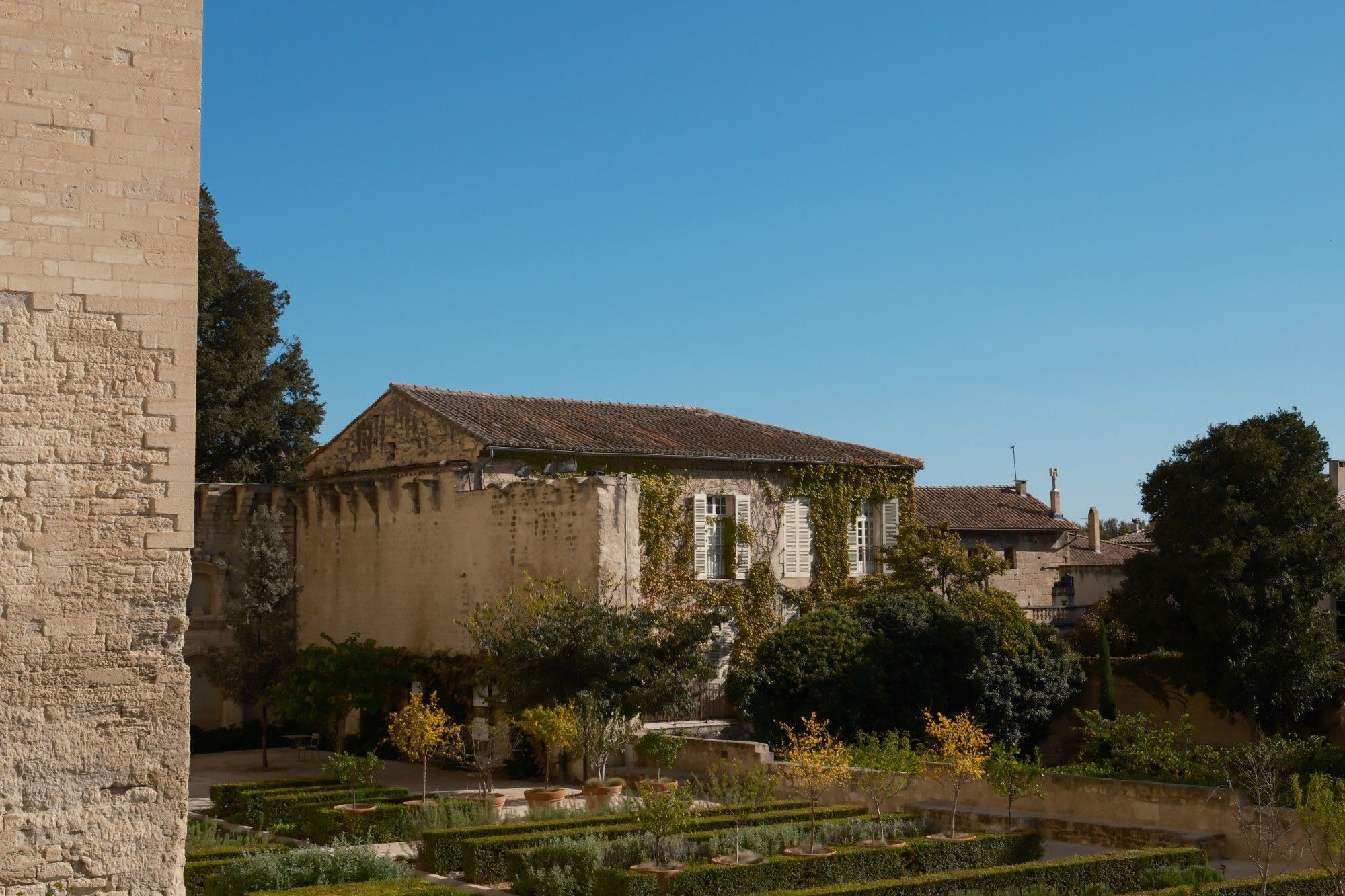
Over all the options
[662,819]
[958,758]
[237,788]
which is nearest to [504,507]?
[237,788]

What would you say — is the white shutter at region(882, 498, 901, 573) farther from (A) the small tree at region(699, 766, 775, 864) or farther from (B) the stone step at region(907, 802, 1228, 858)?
(A) the small tree at region(699, 766, 775, 864)

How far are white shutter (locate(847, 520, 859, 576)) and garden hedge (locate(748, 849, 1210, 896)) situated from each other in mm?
13016

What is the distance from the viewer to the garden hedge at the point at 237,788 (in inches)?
628

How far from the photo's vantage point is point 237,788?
16.1 meters

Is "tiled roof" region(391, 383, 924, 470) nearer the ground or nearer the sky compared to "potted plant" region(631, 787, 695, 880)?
nearer the sky

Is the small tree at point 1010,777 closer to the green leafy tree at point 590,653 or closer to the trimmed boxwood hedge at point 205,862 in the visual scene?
the green leafy tree at point 590,653

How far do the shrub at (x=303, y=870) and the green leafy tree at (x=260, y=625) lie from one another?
33.8ft

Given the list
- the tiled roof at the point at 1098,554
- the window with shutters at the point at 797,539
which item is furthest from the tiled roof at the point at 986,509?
the window with shutters at the point at 797,539

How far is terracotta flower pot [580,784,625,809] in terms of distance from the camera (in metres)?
16.2

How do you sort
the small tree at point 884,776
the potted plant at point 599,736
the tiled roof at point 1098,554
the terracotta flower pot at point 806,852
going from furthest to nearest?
the tiled roof at point 1098,554
the potted plant at point 599,736
the small tree at point 884,776
the terracotta flower pot at point 806,852

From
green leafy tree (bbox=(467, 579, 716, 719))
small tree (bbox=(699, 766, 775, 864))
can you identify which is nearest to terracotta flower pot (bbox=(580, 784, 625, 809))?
green leafy tree (bbox=(467, 579, 716, 719))

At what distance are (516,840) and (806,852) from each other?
270cm

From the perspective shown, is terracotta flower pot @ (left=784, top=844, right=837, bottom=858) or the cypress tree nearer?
terracotta flower pot @ (left=784, top=844, right=837, bottom=858)

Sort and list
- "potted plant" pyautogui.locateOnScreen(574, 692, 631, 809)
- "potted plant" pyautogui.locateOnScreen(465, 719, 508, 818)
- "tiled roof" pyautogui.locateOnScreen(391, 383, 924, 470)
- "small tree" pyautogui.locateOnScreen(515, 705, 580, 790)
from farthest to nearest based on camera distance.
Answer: "tiled roof" pyautogui.locateOnScreen(391, 383, 924, 470) < "potted plant" pyautogui.locateOnScreen(574, 692, 631, 809) < "small tree" pyautogui.locateOnScreen(515, 705, 580, 790) < "potted plant" pyautogui.locateOnScreen(465, 719, 508, 818)
